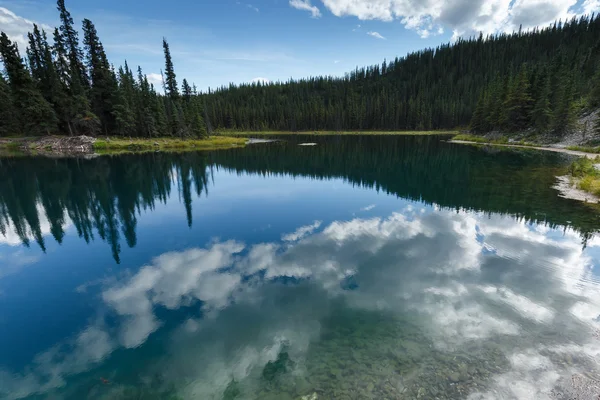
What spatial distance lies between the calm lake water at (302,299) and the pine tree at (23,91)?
4788 centimetres

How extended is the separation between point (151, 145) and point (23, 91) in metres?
25.3

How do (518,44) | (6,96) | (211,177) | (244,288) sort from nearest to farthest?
(244,288) → (211,177) → (6,96) → (518,44)

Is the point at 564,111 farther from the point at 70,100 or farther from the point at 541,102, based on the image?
the point at 70,100

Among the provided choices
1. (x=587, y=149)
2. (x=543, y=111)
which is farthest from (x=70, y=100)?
(x=543, y=111)

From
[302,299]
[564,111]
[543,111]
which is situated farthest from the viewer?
[543,111]

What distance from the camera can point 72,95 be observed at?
6166 centimetres

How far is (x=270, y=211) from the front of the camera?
76.8 ft

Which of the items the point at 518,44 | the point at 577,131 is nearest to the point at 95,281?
the point at 577,131

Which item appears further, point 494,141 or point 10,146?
point 494,141

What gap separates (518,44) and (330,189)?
234 metres

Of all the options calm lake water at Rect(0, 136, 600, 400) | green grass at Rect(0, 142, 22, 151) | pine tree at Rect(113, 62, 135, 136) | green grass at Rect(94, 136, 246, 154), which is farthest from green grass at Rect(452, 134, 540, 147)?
green grass at Rect(0, 142, 22, 151)

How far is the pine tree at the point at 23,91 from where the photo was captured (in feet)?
189

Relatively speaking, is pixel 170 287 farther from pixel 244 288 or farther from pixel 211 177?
A: pixel 211 177

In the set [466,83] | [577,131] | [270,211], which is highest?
[466,83]
